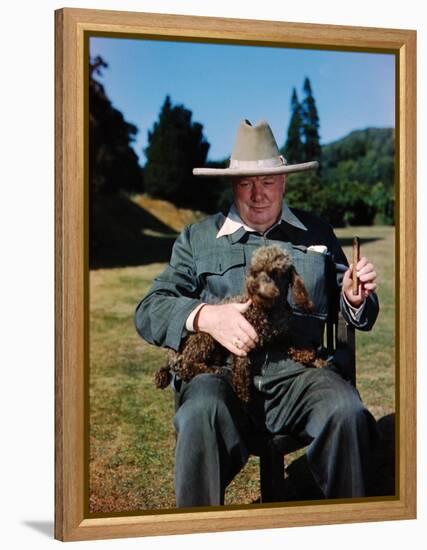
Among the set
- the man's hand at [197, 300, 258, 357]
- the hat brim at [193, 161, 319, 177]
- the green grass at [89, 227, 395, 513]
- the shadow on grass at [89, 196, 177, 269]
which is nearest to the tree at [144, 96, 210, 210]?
the hat brim at [193, 161, 319, 177]

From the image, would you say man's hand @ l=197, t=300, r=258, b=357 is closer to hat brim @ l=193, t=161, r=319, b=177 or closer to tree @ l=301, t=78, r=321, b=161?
hat brim @ l=193, t=161, r=319, b=177

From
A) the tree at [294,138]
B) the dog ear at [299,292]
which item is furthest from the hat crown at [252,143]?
the dog ear at [299,292]

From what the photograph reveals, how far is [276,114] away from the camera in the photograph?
7539 millimetres

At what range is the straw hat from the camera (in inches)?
293

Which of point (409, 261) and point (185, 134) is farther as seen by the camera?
point (409, 261)

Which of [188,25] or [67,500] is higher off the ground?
[188,25]

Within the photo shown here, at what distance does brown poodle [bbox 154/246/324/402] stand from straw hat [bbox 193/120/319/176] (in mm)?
401

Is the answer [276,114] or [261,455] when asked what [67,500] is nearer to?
[261,455]

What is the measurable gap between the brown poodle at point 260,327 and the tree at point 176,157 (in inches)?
17.8

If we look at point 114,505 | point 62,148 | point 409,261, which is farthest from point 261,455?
point 62,148

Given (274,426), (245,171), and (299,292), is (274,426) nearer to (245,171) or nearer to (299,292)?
(299,292)

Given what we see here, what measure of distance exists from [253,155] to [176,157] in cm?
40

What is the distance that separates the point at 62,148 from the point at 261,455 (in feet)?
6.07

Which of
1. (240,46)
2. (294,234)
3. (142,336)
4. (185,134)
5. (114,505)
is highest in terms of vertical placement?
(240,46)
